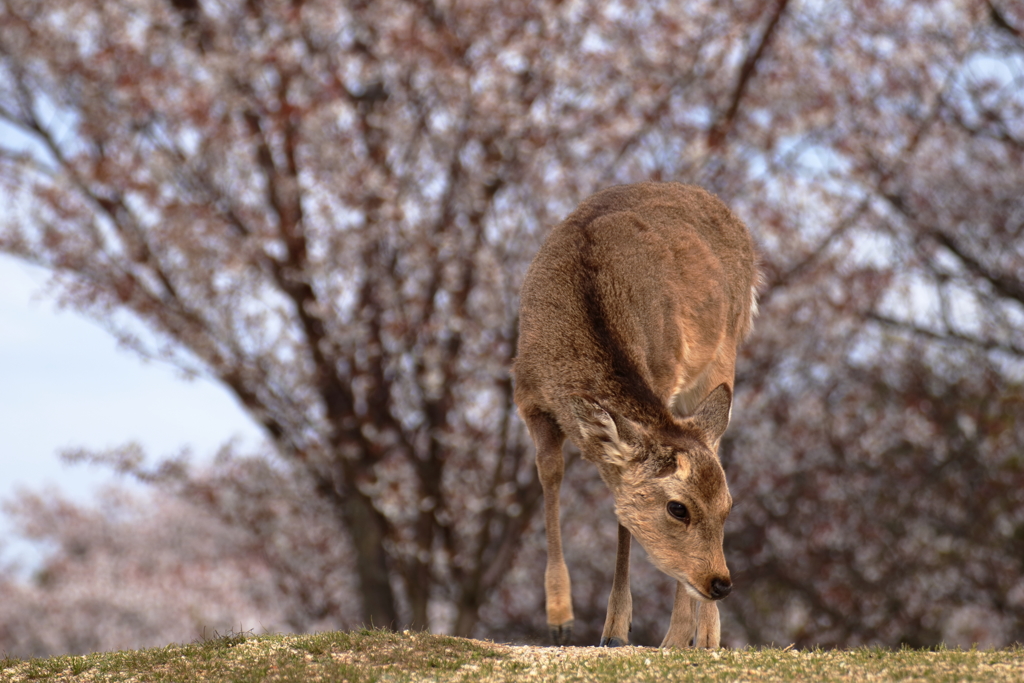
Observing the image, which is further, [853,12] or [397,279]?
[853,12]

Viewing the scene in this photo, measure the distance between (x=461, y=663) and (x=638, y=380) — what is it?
6.15 feet

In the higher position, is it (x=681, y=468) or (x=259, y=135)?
(x=259, y=135)

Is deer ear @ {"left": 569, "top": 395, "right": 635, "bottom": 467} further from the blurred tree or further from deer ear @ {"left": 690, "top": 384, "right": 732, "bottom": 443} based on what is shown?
the blurred tree

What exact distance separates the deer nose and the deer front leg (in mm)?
702

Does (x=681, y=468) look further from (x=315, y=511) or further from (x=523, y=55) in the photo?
(x=315, y=511)

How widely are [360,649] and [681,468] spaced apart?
2.13m

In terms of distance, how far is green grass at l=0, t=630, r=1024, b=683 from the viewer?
17.9ft

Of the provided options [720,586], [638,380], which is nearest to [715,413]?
[638,380]

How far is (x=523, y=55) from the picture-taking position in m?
12.8

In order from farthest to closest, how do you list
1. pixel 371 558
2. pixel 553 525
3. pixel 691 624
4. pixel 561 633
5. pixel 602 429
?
pixel 371 558, pixel 691 624, pixel 553 525, pixel 561 633, pixel 602 429

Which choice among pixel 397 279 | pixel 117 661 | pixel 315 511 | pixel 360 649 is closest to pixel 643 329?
pixel 360 649

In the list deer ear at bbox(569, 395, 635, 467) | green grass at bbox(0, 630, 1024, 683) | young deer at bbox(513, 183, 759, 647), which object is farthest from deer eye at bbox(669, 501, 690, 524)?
green grass at bbox(0, 630, 1024, 683)

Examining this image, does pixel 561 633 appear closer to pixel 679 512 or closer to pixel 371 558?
pixel 679 512

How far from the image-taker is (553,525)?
6246 millimetres
